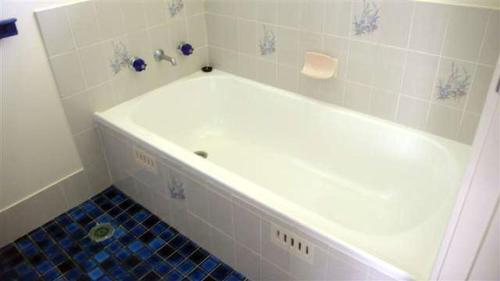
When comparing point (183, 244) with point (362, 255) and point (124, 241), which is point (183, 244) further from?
point (362, 255)

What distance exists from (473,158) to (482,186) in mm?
54

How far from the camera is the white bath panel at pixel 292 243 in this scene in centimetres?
133

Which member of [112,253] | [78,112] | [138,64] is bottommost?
[112,253]

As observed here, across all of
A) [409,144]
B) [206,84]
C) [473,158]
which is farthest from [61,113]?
[473,158]

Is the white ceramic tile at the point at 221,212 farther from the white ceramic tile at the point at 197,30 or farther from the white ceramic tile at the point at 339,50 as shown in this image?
the white ceramic tile at the point at 197,30

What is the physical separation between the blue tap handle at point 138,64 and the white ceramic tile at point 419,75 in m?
1.29

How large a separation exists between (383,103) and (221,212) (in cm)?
89

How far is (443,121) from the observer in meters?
1.67

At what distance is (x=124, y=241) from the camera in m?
1.87

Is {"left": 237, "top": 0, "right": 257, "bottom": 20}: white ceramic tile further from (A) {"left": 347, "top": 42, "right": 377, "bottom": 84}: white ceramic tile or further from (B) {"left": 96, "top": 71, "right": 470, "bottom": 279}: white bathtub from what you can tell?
(A) {"left": 347, "top": 42, "right": 377, "bottom": 84}: white ceramic tile

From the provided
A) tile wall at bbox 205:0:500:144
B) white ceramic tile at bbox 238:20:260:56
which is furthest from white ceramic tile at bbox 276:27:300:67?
white ceramic tile at bbox 238:20:260:56

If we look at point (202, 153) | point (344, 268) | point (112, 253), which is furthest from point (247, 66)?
point (344, 268)

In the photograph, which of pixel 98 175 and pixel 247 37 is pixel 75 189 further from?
pixel 247 37

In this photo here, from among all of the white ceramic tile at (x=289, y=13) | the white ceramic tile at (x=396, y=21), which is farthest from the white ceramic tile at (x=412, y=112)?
the white ceramic tile at (x=289, y=13)
